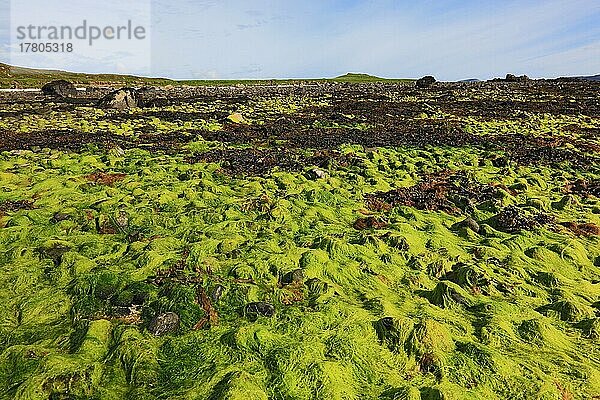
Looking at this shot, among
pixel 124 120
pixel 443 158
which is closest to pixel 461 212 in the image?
pixel 443 158

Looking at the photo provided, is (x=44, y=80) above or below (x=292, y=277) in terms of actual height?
above

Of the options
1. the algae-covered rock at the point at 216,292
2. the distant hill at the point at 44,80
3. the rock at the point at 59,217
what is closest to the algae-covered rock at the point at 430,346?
the algae-covered rock at the point at 216,292

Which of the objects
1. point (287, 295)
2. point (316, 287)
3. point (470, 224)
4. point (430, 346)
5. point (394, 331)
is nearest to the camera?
point (430, 346)

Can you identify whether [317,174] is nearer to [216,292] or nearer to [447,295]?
[447,295]

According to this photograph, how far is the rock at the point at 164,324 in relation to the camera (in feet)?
12.2

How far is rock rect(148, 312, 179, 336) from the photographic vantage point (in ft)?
12.2

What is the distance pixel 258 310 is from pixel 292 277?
77 centimetres

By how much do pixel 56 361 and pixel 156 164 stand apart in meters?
7.02

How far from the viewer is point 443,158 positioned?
10.9m

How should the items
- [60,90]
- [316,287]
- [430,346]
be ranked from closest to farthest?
1. [430,346]
2. [316,287]
3. [60,90]

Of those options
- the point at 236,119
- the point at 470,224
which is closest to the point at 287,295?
the point at 470,224

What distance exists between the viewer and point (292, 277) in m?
4.79

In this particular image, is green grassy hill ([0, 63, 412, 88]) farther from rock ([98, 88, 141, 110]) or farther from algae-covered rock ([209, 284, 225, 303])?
algae-covered rock ([209, 284, 225, 303])

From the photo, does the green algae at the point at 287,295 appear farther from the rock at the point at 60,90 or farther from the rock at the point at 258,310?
the rock at the point at 60,90
